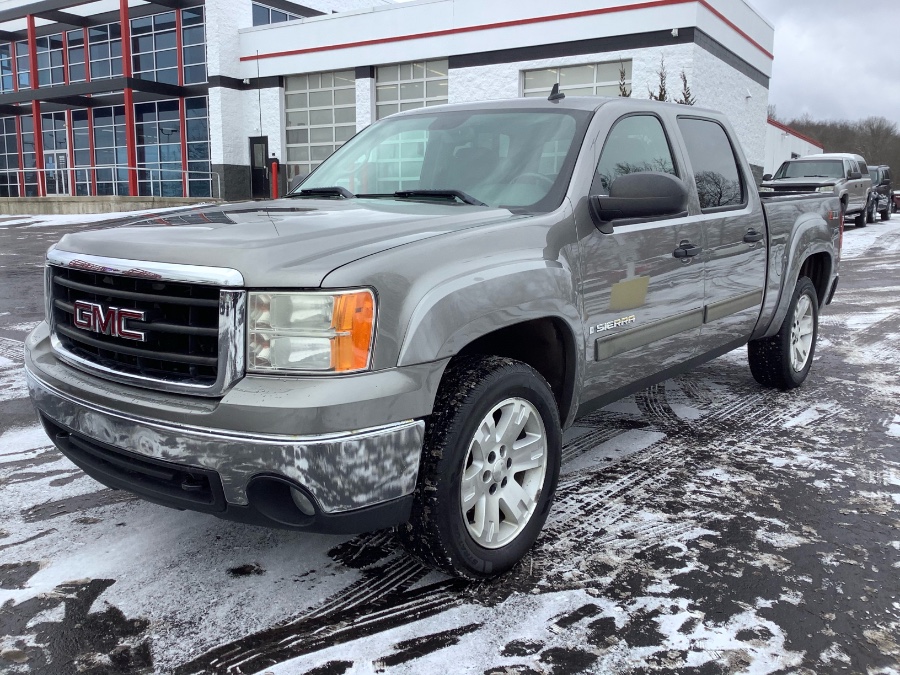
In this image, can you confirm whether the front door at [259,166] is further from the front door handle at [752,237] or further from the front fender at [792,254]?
the front door handle at [752,237]

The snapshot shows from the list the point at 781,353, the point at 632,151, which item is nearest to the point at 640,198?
the point at 632,151

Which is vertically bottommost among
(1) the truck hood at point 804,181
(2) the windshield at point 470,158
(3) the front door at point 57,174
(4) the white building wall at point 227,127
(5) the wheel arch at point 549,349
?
(5) the wheel arch at point 549,349

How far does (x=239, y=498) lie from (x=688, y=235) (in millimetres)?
2638

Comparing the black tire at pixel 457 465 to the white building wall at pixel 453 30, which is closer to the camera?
the black tire at pixel 457 465

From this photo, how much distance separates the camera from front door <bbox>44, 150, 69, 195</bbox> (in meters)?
35.1

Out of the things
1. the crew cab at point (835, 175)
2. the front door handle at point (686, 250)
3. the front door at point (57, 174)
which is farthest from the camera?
the front door at point (57, 174)

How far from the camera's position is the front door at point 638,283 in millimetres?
3428

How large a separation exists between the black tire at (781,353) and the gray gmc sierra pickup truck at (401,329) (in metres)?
1.56

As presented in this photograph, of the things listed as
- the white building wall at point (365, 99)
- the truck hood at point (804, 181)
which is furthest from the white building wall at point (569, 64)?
the truck hood at point (804, 181)

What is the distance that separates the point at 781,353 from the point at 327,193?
10.9 ft

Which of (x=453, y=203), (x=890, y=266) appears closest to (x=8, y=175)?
(x=890, y=266)

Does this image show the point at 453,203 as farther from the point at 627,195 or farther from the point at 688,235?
the point at 688,235

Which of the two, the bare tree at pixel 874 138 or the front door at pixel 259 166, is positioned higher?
the bare tree at pixel 874 138

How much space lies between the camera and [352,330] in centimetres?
242
